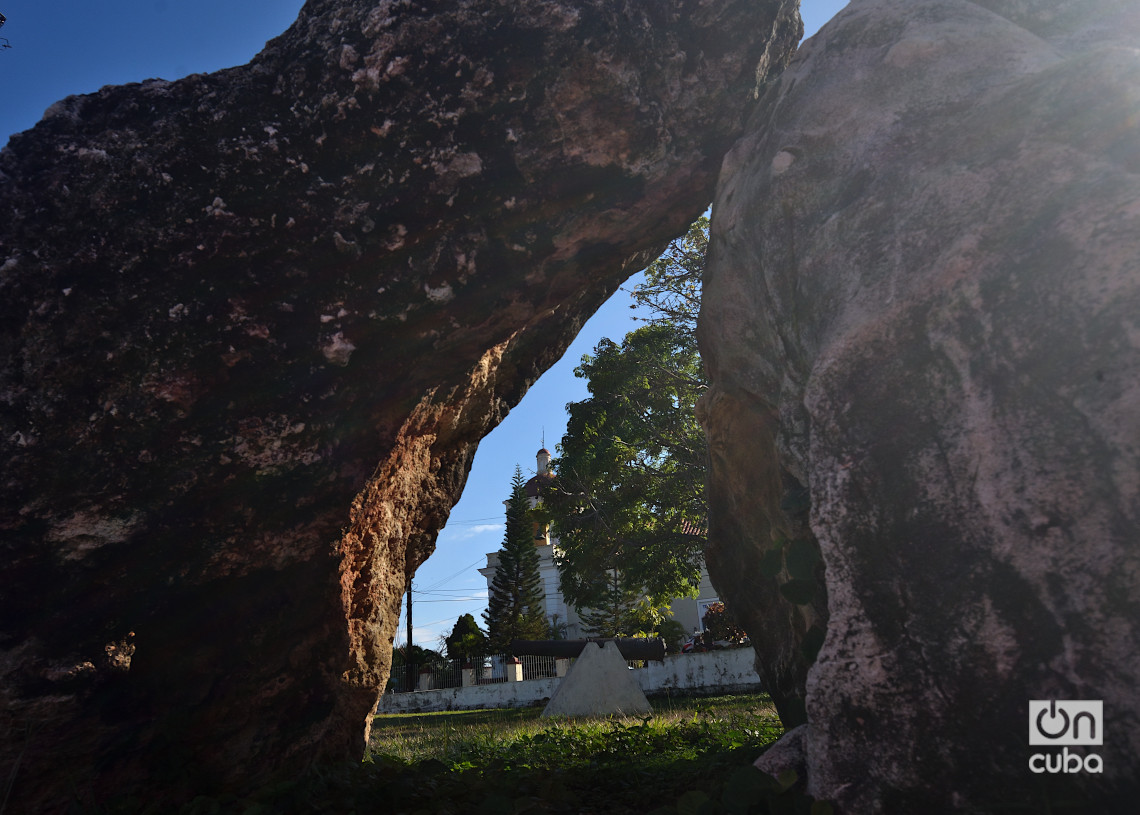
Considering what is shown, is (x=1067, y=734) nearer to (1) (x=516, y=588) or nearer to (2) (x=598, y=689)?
(2) (x=598, y=689)

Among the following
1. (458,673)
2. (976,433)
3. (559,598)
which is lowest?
(458,673)

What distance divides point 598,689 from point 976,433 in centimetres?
870

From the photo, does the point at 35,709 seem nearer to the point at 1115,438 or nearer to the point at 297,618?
the point at 297,618

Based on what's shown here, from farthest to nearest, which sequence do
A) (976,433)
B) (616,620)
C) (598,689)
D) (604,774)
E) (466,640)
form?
(466,640) → (616,620) → (598,689) → (604,774) → (976,433)

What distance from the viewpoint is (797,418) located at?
2662 mm

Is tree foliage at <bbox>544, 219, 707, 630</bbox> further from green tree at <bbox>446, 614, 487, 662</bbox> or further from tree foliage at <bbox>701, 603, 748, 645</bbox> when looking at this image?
green tree at <bbox>446, 614, 487, 662</bbox>

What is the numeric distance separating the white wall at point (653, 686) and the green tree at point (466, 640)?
29.4 feet

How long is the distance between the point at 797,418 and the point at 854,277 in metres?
0.52

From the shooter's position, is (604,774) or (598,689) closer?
(604,774)

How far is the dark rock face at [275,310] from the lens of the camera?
3.07 meters

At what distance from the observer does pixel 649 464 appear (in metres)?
15.4

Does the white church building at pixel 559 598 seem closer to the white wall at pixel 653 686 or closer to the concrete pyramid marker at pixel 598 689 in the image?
the white wall at pixel 653 686

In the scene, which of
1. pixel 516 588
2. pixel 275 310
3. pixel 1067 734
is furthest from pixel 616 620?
pixel 1067 734

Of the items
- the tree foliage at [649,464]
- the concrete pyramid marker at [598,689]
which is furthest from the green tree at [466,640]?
the concrete pyramid marker at [598,689]
